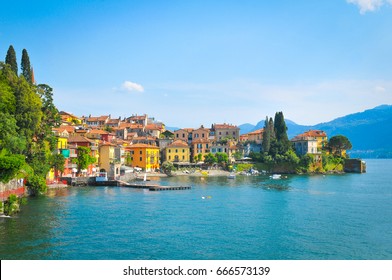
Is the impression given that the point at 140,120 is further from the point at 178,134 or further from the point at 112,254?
the point at 112,254

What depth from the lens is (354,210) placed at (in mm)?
36281

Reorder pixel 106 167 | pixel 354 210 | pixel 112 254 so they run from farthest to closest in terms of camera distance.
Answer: pixel 106 167 → pixel 354 210 → pixel 112 254

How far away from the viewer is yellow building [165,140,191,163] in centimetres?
9012

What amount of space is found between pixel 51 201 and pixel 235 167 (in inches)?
2128

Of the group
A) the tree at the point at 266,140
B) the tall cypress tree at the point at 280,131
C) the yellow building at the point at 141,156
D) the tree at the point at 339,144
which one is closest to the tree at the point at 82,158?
the yellow building at the point at 141,156

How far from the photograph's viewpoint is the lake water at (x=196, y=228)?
21.7 meters

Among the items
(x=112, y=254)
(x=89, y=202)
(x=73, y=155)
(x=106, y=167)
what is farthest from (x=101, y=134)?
(x=112, y=254)

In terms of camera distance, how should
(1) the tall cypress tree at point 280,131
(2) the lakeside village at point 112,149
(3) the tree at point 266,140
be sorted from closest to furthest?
1. (2) the lakeside village at point 112,149
2. (3) the tree at point 266,140
3. (1) the tall cypress tree at point 280,131

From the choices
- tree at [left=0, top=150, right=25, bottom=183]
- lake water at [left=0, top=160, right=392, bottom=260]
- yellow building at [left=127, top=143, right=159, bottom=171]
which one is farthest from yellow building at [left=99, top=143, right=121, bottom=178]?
tree at [left=0, top=150, right=25, bottom=183]

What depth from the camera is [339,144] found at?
321 feet

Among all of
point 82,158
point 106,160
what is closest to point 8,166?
point 82,158

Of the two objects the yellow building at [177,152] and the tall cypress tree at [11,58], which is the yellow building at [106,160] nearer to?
the tall cypress tree at [11,58]

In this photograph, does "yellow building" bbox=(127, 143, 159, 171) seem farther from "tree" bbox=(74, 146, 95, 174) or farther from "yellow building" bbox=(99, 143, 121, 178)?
"tree" bbox=(74, 146, 95, 174)

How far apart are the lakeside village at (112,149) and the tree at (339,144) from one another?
24 centimetres
